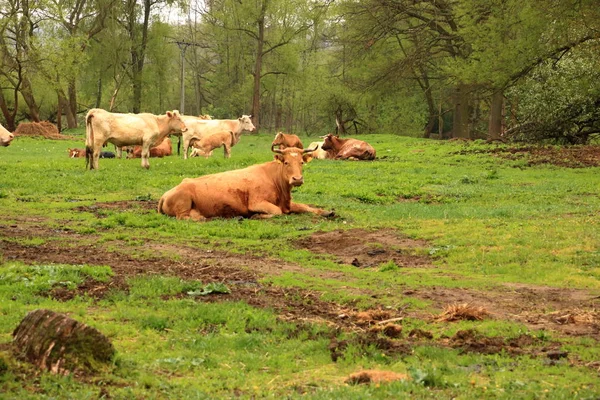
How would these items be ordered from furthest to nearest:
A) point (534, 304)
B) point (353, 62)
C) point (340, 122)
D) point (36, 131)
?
point (340, 122), point (353, 62), point (36, 131), point (534, 304)

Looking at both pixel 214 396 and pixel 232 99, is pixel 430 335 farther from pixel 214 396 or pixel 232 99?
pixel 232 99

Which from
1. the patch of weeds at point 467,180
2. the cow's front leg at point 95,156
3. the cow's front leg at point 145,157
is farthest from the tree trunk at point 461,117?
the cow's front leg at point 95,156

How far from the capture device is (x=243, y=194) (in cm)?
1552

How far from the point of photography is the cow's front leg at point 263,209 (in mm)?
15384

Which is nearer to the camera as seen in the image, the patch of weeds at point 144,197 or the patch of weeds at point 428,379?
the patch of weeds at point 428,379

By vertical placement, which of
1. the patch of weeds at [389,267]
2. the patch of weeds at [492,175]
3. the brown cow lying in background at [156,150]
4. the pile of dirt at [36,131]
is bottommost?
the patch of weeds at [389,267]

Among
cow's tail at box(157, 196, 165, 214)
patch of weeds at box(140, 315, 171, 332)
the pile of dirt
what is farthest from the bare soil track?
the pile of dirt

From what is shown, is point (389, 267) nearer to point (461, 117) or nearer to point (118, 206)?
point (118, 206)

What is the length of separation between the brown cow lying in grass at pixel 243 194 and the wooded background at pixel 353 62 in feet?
48.1

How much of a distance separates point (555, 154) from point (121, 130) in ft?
54.1

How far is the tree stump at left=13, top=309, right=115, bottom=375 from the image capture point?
215 inches

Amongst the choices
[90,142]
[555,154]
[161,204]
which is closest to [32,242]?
[161,204]

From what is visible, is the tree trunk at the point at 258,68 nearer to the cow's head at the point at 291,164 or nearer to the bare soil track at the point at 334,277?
the cow's head at the point at 291,164

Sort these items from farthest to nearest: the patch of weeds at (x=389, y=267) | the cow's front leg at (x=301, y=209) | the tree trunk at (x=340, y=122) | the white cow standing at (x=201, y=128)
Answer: the tree trunk at (x=340, y=122)
the white cow standing at (x=201, y=128)
the cow's front leg at (x=301, y=209)
the patch of weeds at (x=389, y=267)
